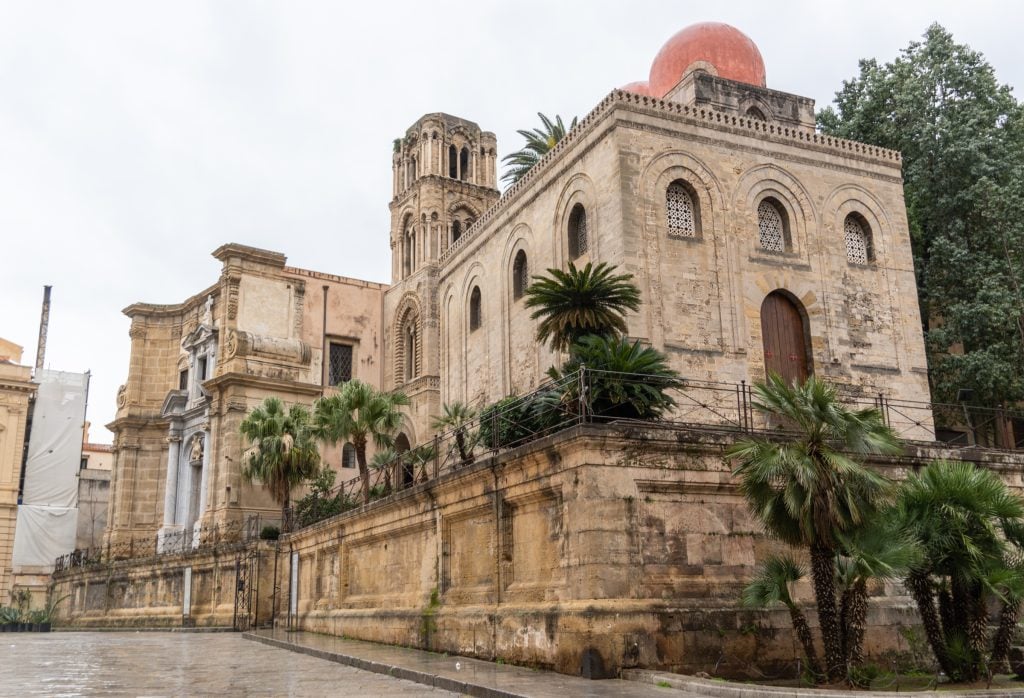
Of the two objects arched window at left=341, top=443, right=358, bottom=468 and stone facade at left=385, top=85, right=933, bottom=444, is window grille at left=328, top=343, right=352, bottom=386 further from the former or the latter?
stone facade at left=385, top=85, right=933, bottom=444

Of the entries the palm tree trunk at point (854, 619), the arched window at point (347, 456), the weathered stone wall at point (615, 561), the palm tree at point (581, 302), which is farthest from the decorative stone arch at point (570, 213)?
the arched window at point (347, 456)

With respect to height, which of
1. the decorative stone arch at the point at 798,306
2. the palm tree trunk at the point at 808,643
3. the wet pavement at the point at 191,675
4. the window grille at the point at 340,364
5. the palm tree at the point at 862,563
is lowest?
the wet pavement at the point at 191,675

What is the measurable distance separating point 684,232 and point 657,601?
13406 millimetres

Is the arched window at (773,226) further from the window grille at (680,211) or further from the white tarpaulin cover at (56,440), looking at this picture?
the white tarpaulin cover at (56,440)

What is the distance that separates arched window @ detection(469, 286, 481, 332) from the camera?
30.2m

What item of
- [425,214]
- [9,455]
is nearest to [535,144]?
[425,214]

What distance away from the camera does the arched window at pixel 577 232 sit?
24328 mm

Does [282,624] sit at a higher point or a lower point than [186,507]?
lower

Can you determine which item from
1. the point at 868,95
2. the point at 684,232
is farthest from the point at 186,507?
the point at 868,95

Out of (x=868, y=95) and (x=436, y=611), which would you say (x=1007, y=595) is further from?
(x=868, y=95)

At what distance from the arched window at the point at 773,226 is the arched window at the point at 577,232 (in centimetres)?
432

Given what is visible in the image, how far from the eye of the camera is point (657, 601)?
1112cm

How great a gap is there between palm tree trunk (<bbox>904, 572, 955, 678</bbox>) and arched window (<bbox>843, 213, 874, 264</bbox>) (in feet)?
51.2

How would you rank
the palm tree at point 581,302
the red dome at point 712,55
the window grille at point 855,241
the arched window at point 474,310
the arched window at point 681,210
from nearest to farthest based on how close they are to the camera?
the palm tree at point 581,302 < the arched window at point 681,210 < the window grille at point 855,241 < the red dome at point 712,55 < the arched window at point 474,310
